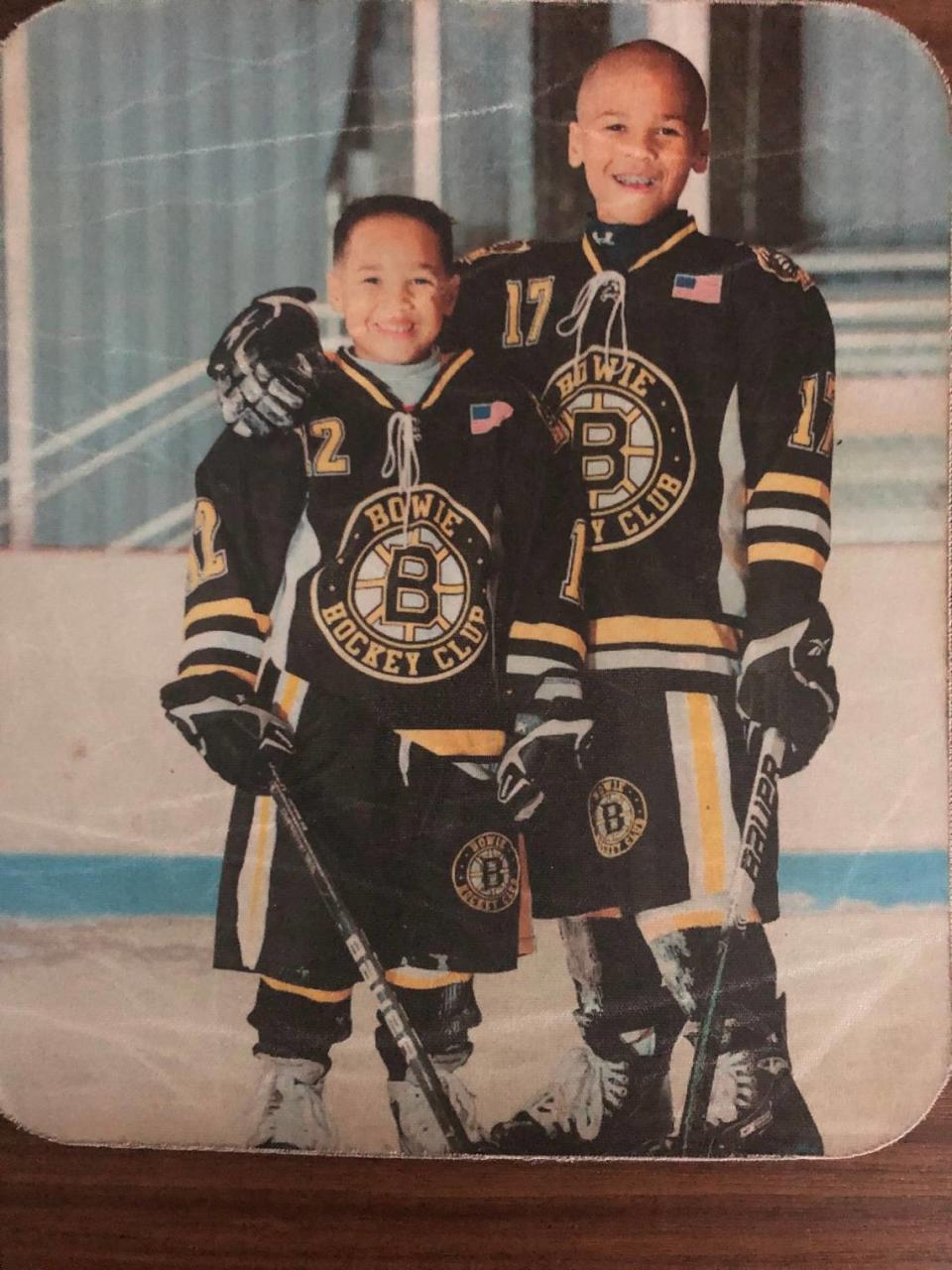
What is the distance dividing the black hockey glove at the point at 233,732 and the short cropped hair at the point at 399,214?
1.36ft

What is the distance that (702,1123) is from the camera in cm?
95

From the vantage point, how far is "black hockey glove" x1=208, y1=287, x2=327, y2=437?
948 mm

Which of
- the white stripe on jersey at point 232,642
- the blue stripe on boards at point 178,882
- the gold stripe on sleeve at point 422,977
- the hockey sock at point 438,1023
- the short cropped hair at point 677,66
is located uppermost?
the short cropped hair at point 677,66

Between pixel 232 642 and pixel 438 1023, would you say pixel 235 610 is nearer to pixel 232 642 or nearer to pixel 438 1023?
pixel 232 642

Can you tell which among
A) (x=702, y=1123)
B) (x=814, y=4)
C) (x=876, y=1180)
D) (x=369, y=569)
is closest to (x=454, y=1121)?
(x=702, y=1123)

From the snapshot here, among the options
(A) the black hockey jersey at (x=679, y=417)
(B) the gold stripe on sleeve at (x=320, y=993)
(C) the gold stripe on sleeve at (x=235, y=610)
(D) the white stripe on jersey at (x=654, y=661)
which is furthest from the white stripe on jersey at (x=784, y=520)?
(B) the gold stripe on sleeve at (x=320, y=993)

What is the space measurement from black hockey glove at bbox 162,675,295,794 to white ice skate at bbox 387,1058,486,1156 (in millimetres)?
305

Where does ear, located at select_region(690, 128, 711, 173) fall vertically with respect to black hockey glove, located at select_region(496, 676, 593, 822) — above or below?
above

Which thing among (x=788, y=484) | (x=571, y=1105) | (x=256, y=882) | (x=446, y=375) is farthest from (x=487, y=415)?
(x=571, y=1105)

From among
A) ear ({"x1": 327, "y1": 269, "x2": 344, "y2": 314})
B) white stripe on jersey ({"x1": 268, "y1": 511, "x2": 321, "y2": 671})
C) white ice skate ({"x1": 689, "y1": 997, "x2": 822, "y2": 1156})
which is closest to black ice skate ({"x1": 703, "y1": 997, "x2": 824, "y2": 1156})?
white ice skate ({"x1": 689, "y1": 997, "x2": 822, "y2": 1156})

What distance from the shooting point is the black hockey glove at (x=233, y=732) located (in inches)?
37.3

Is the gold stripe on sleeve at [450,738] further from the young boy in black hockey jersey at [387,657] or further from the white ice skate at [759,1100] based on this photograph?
the white ice skate at [759,1100]

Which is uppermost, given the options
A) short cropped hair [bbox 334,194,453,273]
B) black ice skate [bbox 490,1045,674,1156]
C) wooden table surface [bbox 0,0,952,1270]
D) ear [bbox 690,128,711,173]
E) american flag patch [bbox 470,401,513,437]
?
ear [bbox 690,128,711,173]

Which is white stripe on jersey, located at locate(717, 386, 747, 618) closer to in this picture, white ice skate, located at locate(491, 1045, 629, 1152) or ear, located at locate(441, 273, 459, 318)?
ear, located at locate(441, 273, 459, 318)
